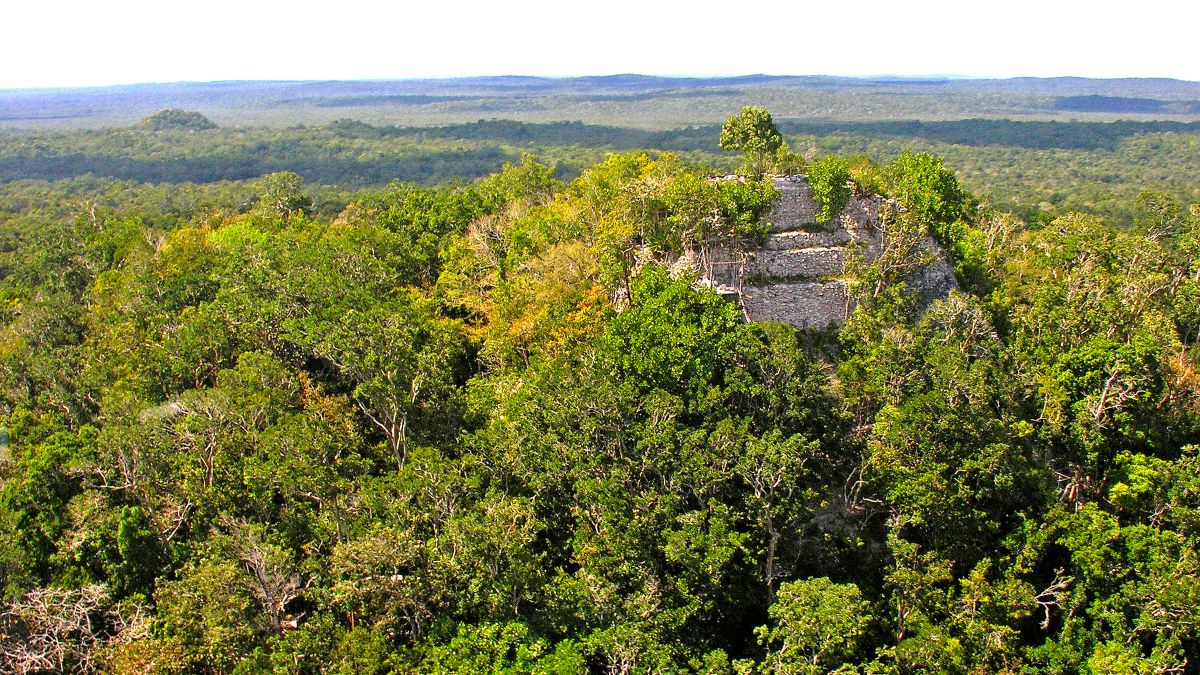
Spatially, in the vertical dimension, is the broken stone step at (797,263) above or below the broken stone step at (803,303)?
above

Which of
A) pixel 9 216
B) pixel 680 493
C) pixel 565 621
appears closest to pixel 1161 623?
pixel 680 493

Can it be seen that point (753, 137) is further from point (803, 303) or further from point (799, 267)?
point (803, 303)

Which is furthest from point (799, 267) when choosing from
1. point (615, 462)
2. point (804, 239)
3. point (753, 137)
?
point (615, 462)

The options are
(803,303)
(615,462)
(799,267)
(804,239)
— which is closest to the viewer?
(615,462)

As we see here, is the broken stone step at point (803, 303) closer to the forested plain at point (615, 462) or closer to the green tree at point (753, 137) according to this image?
the forested plain at point (615, 462)

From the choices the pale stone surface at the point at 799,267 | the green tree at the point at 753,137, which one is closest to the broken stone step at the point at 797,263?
the pale stone surface at the point at 799,267

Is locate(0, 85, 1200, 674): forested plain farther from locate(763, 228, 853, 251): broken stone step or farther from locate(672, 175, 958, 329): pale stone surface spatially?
locate(763, 228, 853, 251): broken stone step

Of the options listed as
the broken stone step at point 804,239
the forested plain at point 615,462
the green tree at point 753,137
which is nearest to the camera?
the forested plain at point 615,462

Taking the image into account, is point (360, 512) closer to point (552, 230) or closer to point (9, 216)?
point (552, 230)
